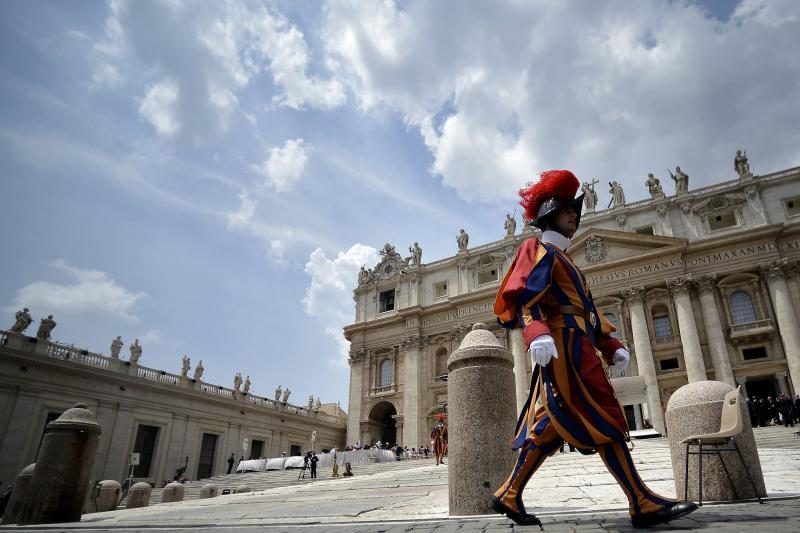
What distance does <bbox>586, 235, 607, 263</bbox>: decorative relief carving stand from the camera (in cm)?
3153

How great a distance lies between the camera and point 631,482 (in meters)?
3.66

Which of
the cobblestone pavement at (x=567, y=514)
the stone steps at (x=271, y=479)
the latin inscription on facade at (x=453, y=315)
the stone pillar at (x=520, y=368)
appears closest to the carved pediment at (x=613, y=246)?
the stone pillar at (x=520, y=368)

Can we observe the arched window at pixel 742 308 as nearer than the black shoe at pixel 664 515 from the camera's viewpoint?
No

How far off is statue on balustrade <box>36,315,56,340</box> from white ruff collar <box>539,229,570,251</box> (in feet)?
96.1

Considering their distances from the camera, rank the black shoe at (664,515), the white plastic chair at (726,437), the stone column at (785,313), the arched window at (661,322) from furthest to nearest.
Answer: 1. the arched window at (661,322)
2. the stone column at (785,313)
3. the white plastic chair at (726,437)
4. the black shoe at (664,515)

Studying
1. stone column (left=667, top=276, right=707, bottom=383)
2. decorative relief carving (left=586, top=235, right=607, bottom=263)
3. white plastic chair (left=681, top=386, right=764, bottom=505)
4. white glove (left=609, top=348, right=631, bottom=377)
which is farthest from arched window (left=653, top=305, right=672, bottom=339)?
white glove (left=609, top=348, right=631, bottom=377)

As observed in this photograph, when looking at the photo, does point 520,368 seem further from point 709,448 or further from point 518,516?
point 518,516

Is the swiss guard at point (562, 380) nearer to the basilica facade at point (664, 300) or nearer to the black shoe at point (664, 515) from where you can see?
the black shoe at point (664, 515)

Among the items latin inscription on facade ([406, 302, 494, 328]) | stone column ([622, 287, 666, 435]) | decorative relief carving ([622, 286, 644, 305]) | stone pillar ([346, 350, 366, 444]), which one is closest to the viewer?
stone column ([622, 287, 666, 435])

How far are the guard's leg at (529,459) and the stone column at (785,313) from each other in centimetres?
2738

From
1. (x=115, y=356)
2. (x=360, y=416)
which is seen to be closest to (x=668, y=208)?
(x=360, y=416)

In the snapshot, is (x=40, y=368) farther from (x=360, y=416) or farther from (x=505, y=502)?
(x=505, y=502)

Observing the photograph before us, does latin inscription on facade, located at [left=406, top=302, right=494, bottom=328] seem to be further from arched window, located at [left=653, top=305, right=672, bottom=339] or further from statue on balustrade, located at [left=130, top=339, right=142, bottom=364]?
statue on balustrade, located at [left=130, top=339, right=142, bottom=364]

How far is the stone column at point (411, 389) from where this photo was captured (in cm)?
3494
